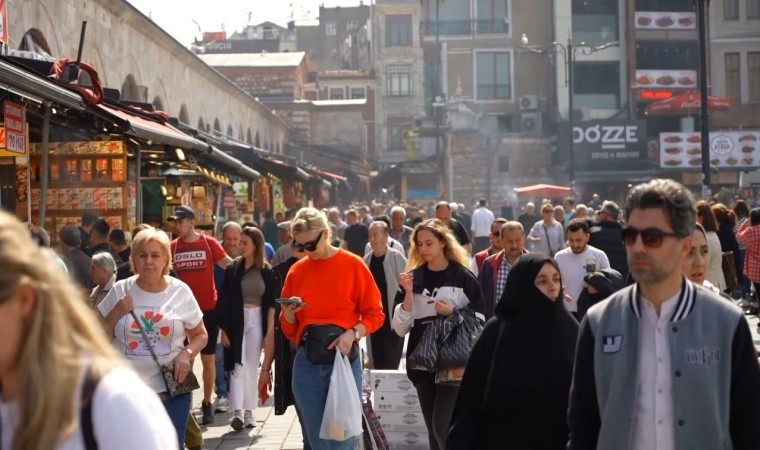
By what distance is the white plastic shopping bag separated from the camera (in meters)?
6.79

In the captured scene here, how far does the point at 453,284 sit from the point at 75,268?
4.02 meters

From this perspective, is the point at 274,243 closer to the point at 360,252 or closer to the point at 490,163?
the point at 360,252

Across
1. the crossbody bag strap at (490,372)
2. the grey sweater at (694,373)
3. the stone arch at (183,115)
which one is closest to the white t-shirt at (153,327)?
the crossbody bag strap at (490,372)

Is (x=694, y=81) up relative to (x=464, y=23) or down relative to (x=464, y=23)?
down

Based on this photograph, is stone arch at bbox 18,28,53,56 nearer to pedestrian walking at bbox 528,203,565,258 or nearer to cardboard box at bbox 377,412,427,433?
pedestrian walking at bbox 528,203,565,258

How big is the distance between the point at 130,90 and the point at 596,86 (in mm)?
35223

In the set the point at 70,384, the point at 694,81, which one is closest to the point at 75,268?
the point at 70,384

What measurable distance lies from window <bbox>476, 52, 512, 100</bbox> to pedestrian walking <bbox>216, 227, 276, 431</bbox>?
48.9 meters

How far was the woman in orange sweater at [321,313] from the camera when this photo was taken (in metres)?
7.00

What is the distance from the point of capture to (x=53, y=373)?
231 cm

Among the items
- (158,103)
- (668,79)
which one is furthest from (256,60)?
(158,103)

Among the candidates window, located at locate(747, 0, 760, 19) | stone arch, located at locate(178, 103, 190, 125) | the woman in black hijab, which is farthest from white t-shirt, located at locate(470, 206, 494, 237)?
window, located at locate(747, 0, 760, 19)

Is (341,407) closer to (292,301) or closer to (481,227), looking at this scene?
(292,301)

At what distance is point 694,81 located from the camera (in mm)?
53938
